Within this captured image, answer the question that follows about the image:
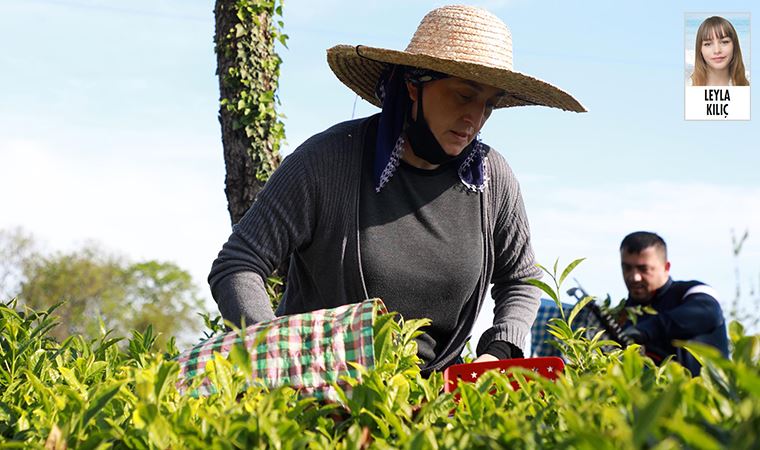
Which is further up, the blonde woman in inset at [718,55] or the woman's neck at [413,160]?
the blonde woman in inset at [718,55]

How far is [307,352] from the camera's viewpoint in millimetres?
1860

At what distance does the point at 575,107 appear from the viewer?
11.9ft

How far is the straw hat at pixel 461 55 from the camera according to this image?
314 cm

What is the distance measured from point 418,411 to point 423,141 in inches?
65.2

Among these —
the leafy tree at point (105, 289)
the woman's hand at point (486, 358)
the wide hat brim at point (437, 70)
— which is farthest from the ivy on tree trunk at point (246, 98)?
the leafy tree at point (105, 289)

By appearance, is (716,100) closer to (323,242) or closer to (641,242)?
(641,242)

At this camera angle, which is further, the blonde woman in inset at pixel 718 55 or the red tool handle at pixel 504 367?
the blonde woman in inset at pixel 718 55


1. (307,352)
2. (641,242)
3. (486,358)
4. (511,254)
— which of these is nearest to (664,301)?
(641,242)

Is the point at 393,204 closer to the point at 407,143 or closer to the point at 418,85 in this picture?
the point at 407,143

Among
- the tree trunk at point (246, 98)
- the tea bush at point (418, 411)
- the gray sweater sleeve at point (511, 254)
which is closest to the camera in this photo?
the tea bush at point (418, 411)

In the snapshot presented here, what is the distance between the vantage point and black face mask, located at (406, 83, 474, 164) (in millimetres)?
3160

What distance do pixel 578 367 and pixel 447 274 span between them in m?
1.20

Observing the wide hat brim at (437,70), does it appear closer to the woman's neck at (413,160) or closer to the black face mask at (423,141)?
the black face mask at (423,141)

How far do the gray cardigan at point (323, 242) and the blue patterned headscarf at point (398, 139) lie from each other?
56mm
